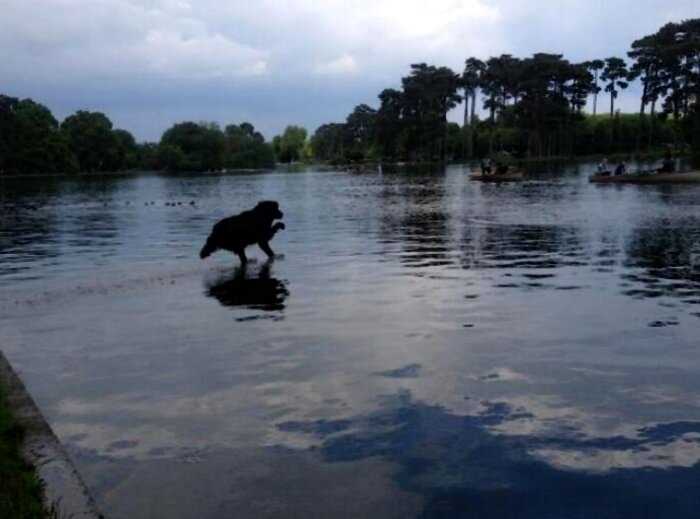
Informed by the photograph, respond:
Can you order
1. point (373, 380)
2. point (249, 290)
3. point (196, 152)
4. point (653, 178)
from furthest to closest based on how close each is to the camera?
1. point (196, 152)
2. point (653, 178)
3. point (249, 290)
4. point (373, 380)

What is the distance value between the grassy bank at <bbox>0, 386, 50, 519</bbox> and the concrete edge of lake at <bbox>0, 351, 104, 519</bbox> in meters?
0.07

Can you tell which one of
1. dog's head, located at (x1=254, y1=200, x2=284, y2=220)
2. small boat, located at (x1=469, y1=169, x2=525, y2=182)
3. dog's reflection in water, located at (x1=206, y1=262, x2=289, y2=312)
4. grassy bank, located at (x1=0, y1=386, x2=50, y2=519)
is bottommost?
small boat, located at (x1=469, y1=169, x2=525, y2=182)

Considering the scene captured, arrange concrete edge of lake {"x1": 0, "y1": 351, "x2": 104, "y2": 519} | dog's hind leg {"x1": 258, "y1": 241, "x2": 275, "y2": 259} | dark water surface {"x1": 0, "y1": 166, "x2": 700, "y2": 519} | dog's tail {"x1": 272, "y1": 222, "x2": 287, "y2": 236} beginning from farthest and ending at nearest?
dog's tail {"x1": 272, "y1": 222, "x2": 287, "y2": 236} < dog's hind leg {"x1": 258, "y1": 241, "x2": 275, "y2": 259} < dark water surface {"x1": 0, "y1": 166, "x2": 700, "y2": 519} < concrete edge of lake {"x1": 0, "y1": 351, "x2": 104, "y2": 519}

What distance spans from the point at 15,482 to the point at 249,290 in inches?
422

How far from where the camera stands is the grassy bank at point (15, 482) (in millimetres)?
5594

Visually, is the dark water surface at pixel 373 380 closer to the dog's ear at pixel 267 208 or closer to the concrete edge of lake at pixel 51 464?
the concrete edge of lake at pixel 51 464

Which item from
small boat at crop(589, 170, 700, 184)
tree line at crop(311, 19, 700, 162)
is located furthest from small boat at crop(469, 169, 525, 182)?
tree line at crop(311, 19, 700, 162)

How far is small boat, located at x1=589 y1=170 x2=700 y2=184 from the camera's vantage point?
5834 cm

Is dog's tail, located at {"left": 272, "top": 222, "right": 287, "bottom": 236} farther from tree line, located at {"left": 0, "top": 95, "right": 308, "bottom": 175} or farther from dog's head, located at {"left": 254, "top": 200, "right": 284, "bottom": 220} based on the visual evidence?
tree line, located at {"left": 0, "top": 95, "right": 308, "bottom": 175}

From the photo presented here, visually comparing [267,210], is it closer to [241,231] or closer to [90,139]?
[241,231]

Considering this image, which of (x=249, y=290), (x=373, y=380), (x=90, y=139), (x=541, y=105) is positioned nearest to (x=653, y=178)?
(x=249, y=290)

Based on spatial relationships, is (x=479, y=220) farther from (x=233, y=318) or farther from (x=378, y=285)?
(x=233, y=318)

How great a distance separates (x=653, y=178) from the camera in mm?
59750

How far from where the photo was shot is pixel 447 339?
11.9 metres
